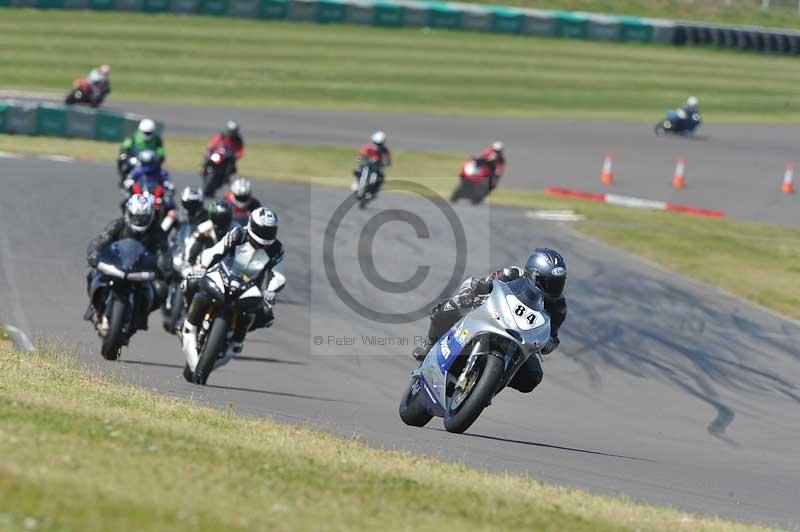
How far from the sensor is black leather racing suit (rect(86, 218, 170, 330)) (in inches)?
543

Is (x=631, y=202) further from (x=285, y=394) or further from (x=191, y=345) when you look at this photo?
(x=191, y=345)

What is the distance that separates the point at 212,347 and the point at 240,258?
0.98m

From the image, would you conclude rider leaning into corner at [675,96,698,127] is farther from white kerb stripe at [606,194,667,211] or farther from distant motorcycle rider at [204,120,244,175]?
distant motorcycle rider at [204,120,244,175]

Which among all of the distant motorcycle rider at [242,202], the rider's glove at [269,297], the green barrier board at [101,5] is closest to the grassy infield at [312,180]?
the green barrier board at [101,5]

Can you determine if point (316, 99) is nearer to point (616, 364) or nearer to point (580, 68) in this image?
point (580, 68)

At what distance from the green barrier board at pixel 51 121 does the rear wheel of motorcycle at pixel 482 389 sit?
25.1m

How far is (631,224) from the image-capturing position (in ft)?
91.0

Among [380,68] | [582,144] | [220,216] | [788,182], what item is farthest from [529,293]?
[380,68]

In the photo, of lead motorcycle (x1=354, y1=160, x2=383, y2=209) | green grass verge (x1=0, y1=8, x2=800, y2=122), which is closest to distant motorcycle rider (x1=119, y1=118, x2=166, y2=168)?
lead motorcycle (x1=354, y1=160, x2=383, y2=209)

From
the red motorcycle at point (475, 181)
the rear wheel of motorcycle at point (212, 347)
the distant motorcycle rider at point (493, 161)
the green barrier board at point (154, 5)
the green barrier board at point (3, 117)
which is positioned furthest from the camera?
the green barrier board at point (154, 5)

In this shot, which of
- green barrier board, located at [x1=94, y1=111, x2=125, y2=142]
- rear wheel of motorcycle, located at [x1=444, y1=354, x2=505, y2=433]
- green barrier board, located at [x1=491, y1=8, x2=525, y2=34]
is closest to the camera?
rear wheel of motorcycle, located at [x1=444, y1=354, x2=505, y2=433]

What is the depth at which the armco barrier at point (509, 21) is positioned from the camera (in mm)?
53688

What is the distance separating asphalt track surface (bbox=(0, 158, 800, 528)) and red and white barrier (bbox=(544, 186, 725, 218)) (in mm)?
6870

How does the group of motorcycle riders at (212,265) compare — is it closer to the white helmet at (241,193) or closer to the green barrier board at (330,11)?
the white helmet at (241,193)
